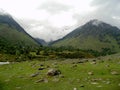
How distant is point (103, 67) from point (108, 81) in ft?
28.2

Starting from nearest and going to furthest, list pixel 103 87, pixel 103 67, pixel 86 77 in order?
pixel 103 87 < pixel 86 77 < pixel 103 67

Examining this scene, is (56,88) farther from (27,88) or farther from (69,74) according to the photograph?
(69,74)

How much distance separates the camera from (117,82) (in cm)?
3384

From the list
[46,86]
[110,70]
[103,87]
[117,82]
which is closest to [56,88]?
[46,86]

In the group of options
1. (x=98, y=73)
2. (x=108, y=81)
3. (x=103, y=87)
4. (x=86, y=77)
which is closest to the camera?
(x=103, y=87)

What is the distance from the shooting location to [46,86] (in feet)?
111

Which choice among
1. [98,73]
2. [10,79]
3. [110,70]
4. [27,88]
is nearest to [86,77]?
[98,73]

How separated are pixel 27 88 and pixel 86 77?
9405 millimetres

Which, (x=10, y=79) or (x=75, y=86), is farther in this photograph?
(x=10, y=79)

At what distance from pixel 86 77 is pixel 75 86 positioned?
4.55 metres

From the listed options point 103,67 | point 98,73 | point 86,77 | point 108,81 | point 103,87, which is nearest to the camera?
point 103,87

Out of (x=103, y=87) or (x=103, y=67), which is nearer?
(x=103, y=87)

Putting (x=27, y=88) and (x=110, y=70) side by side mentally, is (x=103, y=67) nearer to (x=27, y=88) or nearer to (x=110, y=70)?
(x=110, y=70)

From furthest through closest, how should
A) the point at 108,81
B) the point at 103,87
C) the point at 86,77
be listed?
the point at 86,77 < the point at 108,81 < the point at 103,87
